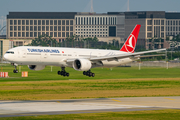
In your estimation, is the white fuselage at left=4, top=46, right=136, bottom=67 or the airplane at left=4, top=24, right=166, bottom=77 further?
the airplane at left=4, top=24, right=166, bottom=77

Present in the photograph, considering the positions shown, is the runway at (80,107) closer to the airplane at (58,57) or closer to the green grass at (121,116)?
the green grass at (121,116)

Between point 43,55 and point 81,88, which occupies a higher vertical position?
point 43,55

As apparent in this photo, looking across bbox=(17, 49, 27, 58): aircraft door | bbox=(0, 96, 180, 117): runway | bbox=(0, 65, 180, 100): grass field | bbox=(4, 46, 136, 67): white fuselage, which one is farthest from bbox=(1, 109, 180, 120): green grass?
bbox=(4, 46, 136, 67): white fuselage

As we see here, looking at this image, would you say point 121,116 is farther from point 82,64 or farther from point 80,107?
point 82,64

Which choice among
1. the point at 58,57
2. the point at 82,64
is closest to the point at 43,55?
the point at 58,57

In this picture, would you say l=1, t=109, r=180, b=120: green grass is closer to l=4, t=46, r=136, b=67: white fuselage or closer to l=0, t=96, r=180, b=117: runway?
l=0, t=96, r=180, b=117: runway

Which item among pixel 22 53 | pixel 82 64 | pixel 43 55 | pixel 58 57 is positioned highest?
pixel 22 53

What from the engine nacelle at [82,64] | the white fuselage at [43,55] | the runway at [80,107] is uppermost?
the white fuselage at [43,55]

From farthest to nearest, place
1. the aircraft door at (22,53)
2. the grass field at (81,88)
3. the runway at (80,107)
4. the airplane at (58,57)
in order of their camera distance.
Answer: the airplane at (58,57), the aircraft door at (22,53), the grass field at (81,88), the runway at (80,107)

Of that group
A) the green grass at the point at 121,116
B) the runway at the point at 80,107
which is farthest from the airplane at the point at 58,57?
the green grass at the point at 121,116

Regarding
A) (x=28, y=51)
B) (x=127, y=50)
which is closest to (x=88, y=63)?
(x=28, y=51)

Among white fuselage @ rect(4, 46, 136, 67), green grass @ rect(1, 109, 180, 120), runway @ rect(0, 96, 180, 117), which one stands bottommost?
green grass @ rect(1, 109, 180, 120)

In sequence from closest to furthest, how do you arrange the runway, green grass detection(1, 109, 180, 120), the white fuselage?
Answer: green grass detection(1, 109, 180, 120) < the runway < the white fuselage

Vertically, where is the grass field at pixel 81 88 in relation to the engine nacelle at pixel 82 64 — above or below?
below
